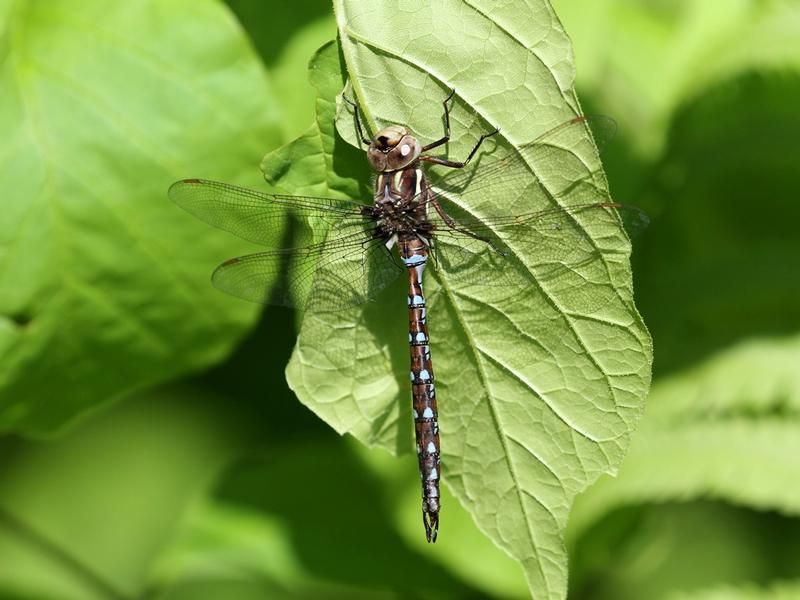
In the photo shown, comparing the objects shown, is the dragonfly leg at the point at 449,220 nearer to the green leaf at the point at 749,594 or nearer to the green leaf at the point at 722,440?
the green leaf at the point at 722,440

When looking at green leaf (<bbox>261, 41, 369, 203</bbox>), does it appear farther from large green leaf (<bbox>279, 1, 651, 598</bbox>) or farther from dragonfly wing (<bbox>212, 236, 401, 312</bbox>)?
dragonfly wing (<bbox>212, 236, 401, 312</bbox>)

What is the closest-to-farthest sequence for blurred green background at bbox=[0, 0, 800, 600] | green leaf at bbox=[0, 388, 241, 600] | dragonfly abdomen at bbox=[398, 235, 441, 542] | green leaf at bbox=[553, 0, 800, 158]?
blurred green background at bbox=[0, 0, 800, 600] → dragonfly abdomen at bbox=[398, 235, 441, 542] → green leaf at bbox=[553, 0, 800, 158] → green leaf at bbox=[0, 388, 241, 600]

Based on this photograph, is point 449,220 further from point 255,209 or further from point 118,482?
point 118,482

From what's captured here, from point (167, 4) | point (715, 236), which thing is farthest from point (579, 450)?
point (715, 236)

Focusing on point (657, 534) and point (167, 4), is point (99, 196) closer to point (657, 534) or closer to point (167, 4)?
point (167, 4)

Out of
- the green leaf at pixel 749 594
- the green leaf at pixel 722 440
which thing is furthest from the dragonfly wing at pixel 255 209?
the green leaf at pixel 749 594

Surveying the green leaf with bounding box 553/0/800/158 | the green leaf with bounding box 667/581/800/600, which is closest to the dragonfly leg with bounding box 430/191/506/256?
the green leaf with bounding box 553/0/800/158

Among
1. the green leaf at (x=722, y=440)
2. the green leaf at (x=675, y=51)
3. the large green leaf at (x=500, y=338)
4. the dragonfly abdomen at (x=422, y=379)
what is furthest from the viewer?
the green leaf at (x=675, y=51)
